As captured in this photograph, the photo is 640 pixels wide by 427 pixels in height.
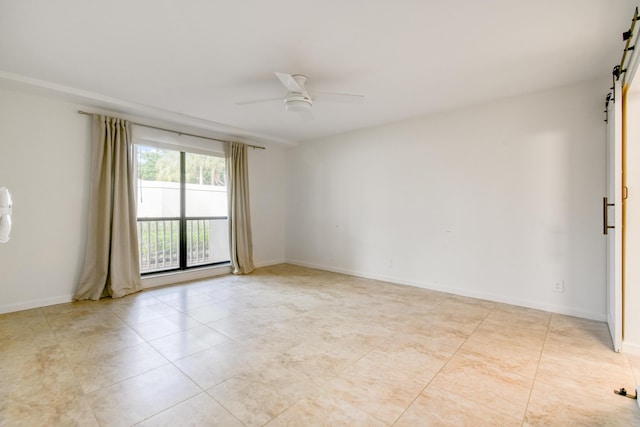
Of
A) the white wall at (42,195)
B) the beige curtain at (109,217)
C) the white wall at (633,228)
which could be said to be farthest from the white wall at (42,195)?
the white wall at (633,228)

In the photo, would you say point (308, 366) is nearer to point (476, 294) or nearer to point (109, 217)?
point (476, 294)

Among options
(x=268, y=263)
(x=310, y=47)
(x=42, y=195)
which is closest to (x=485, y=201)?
(x=310, y=47)

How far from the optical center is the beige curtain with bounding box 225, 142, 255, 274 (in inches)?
204

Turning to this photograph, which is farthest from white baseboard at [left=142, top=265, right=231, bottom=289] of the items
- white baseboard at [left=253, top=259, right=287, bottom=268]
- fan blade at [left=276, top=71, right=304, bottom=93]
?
fan blade at [left=276, top=71, right=304, bottom=93]

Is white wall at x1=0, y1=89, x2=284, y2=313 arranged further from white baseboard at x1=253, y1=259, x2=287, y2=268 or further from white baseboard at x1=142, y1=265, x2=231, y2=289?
white baseboard at x1=253, y1=259, x2=287, y2=268

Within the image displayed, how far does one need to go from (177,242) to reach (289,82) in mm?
3523

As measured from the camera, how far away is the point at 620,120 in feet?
7.59

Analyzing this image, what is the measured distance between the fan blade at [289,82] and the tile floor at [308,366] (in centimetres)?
229

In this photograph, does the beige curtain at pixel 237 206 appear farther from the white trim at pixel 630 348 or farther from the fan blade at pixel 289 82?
the white trim at pixel 630 348

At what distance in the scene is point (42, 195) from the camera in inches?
136

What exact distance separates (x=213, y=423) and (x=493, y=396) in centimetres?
167

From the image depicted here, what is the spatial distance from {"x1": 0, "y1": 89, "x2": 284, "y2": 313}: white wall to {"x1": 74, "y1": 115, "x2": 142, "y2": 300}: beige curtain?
15cm

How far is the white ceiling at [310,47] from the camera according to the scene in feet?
6.65

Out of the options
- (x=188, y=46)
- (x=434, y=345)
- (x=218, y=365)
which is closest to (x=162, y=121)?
(x=188, y=46)
